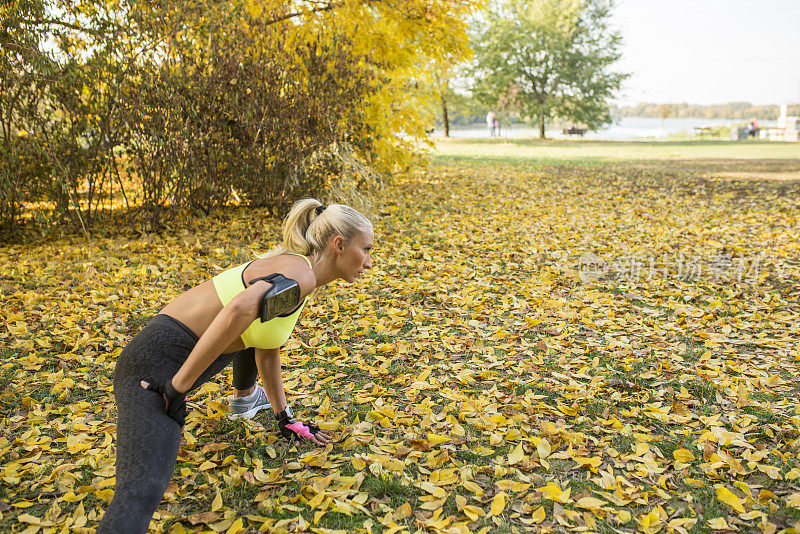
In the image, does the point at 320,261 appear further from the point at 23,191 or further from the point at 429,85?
the point at 429,85

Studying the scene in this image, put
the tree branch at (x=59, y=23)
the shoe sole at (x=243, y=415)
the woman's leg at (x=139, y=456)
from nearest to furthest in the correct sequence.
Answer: the woman's leg at (x=139, y=456)
the shoe sole at (x=243, y=415)
the tree branch at (x=59, y=23)

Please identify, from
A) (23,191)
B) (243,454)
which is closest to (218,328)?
(243,454)

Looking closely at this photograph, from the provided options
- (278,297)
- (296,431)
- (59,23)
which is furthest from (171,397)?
(59,23)

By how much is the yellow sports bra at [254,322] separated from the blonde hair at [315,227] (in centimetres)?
8

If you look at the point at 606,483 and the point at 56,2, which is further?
the point at 56,2

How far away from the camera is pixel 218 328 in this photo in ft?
6.61

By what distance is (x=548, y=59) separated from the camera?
3434cm

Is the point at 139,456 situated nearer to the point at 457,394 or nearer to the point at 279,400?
the point at 279,400

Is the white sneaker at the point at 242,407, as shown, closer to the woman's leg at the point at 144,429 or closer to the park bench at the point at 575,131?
the woman's leg at the point at 144,429

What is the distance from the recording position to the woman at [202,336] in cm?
201

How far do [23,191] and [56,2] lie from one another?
2.16 m

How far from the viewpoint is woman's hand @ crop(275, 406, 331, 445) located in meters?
2.89

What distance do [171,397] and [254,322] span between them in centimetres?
43

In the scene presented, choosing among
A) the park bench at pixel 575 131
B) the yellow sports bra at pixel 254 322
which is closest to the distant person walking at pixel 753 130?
the park bench at pixel 575 131
